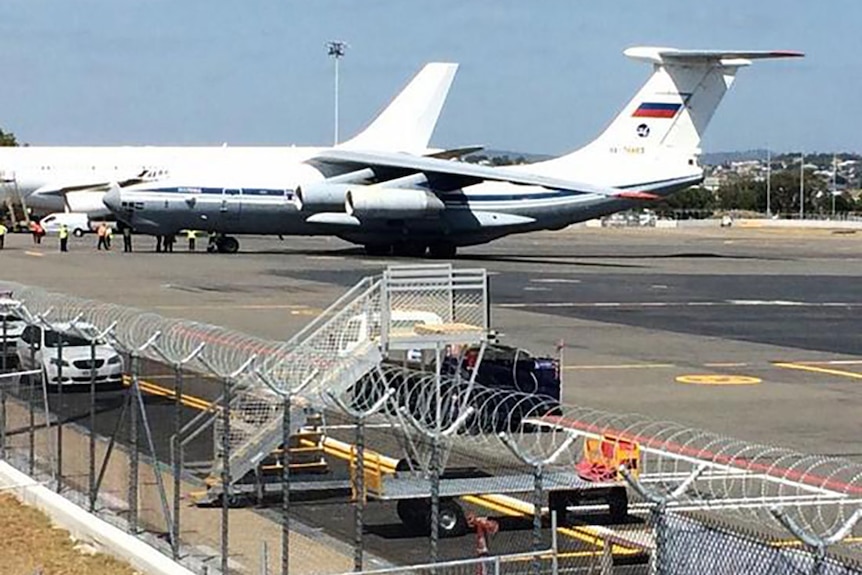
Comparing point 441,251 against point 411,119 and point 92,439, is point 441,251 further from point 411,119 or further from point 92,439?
point 92,439

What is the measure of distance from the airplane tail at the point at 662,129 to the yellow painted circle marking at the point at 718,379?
1670 inches

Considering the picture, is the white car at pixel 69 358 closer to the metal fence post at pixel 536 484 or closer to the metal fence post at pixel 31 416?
the metal fence post at pixel 31 416

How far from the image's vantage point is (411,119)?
89438mm

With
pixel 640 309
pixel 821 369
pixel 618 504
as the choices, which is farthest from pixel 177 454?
pixel 640 309

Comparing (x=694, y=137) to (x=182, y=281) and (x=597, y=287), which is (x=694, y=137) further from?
(x=182, y=281)

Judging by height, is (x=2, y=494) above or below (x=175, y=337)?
below

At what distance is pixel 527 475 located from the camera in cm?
1109

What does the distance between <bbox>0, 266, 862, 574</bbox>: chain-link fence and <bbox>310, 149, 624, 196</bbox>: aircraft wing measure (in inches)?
1830

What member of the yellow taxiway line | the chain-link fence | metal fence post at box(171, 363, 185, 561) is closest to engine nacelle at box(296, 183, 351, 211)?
the yellow taxiway line

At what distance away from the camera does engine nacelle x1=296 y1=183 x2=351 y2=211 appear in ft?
210

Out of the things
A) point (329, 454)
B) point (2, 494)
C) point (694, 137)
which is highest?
point (694, 137)

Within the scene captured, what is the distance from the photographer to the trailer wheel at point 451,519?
11.0m

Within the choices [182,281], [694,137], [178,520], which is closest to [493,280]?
[182,281]

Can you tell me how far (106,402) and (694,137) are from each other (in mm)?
58596
